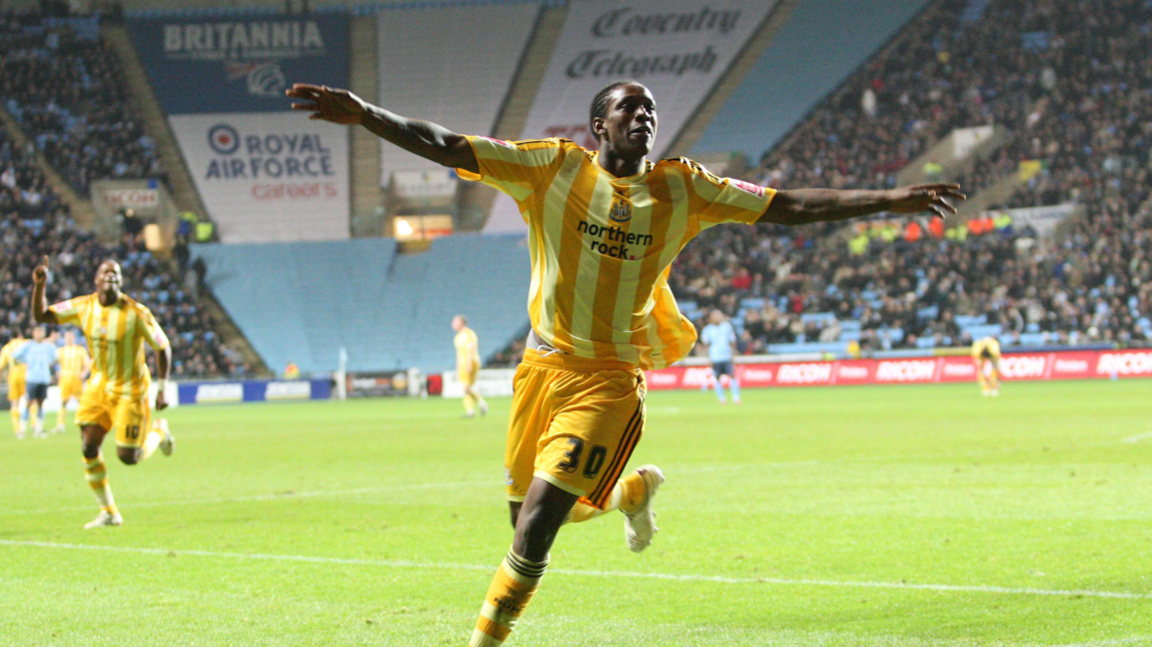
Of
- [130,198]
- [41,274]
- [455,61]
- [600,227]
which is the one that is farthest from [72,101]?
[600,227]

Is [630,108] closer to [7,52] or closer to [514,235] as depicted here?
[514,235]

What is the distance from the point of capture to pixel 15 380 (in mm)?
26906

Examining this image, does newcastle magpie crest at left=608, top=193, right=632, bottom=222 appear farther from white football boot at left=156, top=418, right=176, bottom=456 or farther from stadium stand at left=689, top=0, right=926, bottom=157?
stadium stand at left=689, top=0, right=926, bottom=157

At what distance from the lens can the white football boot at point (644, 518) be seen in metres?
6.16

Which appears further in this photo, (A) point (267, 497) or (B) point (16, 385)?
(B) point (16, 385)

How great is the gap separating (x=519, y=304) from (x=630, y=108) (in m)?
42.6

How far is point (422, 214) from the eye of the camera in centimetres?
4944

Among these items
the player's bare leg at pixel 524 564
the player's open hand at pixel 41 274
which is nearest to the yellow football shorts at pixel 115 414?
the player's open hand at pixel 41 274

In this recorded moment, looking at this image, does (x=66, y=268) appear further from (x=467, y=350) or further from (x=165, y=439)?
(x=165, y=439)

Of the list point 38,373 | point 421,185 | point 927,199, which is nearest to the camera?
point 927,199

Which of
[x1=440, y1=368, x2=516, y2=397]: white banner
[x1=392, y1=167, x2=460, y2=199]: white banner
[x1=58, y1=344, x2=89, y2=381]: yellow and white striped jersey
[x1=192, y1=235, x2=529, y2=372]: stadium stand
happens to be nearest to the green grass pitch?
[x1=58, y1=344, x2=89, y2=381]: yellow and white striped jersey

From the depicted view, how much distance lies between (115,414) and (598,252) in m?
7.26

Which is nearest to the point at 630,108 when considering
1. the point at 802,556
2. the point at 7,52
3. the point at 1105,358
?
the point at 802,556

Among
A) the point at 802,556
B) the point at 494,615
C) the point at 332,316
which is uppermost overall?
the point at 494,615
